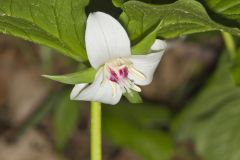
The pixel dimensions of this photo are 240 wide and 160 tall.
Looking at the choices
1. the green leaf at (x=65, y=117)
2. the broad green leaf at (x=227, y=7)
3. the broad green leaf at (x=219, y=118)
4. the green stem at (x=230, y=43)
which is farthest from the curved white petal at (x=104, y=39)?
the green leaf at (x=65, y=117)

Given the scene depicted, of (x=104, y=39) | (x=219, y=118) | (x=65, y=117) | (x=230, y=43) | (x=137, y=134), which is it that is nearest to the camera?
(x=104, y=39)

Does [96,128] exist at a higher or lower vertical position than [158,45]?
lower

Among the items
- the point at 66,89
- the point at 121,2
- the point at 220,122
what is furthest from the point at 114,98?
the point at 66,89

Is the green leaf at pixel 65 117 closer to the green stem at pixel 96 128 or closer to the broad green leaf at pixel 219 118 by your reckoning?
the broad green leaf at pixel 219 118

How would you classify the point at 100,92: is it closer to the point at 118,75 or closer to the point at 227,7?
the point at 118,75

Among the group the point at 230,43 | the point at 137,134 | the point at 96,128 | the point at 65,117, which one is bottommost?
the point at 65,117

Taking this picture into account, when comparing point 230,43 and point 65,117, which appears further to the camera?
point 65,117

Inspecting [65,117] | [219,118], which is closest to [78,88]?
[219,118]

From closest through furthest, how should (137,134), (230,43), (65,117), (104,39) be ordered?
1. (104,39)
2. (230,43)
3. (137,134)
4. (65,117)

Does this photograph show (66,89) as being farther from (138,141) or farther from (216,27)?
(216,27)
